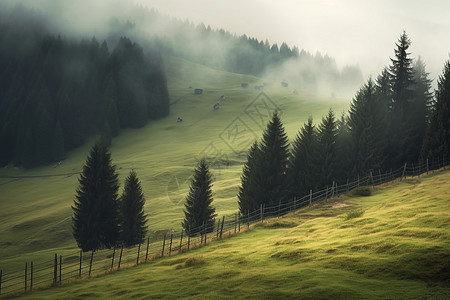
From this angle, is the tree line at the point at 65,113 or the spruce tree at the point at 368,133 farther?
the tree line at the point at 65,113

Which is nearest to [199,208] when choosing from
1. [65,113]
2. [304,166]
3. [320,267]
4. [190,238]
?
[190,238]

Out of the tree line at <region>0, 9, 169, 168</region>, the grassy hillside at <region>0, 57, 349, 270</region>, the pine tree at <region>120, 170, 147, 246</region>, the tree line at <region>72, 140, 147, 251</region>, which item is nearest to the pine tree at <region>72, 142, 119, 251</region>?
the tree line at <region>72, 140, 147, 251</region>

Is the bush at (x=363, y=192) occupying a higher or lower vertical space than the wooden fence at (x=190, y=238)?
higher

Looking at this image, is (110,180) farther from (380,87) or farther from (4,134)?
(4,134)

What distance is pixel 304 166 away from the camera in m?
75.3

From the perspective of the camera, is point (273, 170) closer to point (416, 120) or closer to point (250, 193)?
point (250, 193)

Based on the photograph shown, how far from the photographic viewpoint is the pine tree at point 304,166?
73.3m

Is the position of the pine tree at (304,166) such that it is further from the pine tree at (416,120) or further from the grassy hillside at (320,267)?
the grassy hillside at (320,267)

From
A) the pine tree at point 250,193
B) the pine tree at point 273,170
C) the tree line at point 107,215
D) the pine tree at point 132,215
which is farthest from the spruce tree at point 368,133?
the tree line at point 107,215

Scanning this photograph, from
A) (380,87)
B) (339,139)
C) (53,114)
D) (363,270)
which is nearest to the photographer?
(363,270)

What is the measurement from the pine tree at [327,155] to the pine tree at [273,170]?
6.16 meters

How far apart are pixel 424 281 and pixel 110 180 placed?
6036 cm

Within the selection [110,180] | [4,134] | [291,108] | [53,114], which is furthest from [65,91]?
[110,180]

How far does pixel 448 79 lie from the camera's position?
251 ft
